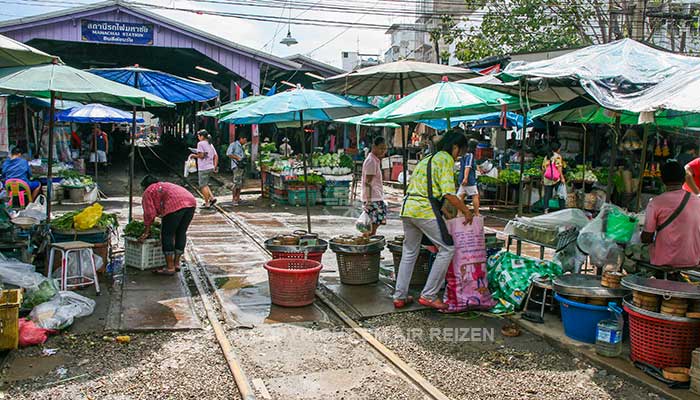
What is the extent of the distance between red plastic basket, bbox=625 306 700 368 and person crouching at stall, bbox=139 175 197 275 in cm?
562

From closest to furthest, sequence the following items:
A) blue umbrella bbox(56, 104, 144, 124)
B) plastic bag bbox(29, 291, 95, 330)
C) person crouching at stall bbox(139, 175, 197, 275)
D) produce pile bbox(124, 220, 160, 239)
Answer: plastic bag bbox(29, 291, 95, 330) < person crouching at stall bbox(139, 175, 197, 275) < produce pile bbox(124, 220, 160, 239) < blue umbrella bbox(56, 104, 144, 124)

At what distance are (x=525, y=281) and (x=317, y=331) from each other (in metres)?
2.42

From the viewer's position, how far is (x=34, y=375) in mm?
5023

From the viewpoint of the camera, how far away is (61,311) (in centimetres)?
612

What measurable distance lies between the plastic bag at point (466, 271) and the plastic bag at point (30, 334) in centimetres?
417

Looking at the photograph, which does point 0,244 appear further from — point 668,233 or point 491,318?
point 668,233

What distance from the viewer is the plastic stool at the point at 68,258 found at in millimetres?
7219

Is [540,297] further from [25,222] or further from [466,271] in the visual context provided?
[25,222]

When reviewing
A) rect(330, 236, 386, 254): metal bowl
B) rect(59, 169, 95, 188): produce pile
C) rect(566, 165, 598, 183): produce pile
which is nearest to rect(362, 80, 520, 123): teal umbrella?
rect(330, 236, 386, 254): metal bowl

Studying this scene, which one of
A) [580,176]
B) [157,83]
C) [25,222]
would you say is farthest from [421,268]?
[580,176]

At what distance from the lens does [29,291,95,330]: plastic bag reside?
19.5 feet

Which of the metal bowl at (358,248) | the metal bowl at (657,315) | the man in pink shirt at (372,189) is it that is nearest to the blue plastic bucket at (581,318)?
the metal bowl at (657,315)

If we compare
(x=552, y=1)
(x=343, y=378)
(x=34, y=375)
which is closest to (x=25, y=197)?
(x=34, y=375)

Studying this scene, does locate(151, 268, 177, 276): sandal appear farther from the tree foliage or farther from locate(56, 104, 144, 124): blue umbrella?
the tree foliage
